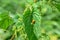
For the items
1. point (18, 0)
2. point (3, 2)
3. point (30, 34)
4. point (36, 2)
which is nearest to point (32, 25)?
point (30, 34)

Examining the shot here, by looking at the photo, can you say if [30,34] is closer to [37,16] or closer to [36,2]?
[37,16]

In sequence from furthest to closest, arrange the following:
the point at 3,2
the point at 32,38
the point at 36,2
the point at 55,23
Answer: the point at 55,23 < the point at 3,2 < the point at 36,2 < the point at 32,38

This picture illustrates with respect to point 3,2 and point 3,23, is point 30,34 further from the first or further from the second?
point 3,2

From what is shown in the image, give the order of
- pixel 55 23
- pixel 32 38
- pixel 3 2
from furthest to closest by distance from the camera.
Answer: pixel 55 23
pixel 3 2
pixel 32 38

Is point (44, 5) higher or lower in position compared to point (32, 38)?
higher

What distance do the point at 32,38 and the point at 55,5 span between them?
370 millimetres

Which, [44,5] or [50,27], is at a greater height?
[44,5]

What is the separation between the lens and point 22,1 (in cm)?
458

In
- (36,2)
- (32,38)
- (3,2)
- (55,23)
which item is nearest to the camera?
(32,38)

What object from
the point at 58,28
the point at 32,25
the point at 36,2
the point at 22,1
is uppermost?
the point at 36,2

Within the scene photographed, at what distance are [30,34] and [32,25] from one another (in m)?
0.07

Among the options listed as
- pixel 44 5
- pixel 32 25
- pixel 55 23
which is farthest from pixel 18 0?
pixel 32 25

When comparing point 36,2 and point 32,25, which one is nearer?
point 32,25

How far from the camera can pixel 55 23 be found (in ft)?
14.4
